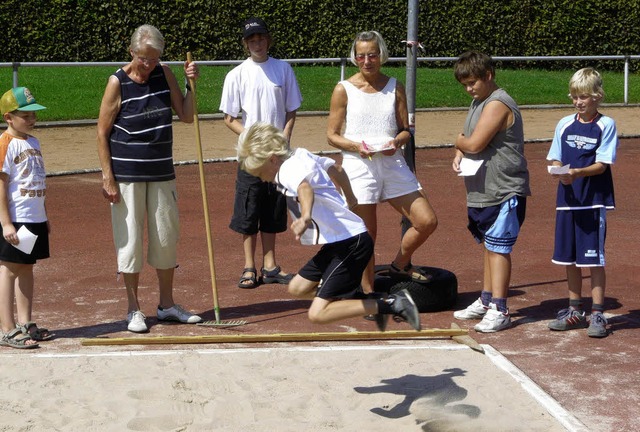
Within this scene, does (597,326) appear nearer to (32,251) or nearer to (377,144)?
(377,144)

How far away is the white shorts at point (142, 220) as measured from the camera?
816 centimetres

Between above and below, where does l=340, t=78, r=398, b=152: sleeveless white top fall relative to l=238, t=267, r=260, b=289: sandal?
above

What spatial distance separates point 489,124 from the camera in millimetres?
8023

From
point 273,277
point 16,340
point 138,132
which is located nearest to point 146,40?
point 138,132

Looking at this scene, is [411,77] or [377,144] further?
[411,77]

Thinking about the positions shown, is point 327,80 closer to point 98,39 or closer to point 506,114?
point 98,39

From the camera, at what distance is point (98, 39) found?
2447 cm

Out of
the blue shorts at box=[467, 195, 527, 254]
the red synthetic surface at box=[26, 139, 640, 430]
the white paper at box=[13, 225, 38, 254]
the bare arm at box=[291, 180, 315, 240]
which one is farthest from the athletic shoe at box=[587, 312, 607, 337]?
the white paper at box=[13, 225, 38, 254]

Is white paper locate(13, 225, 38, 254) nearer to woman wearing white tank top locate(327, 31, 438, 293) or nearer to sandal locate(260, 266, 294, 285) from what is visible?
woman wearing white tank top locate(327, 31, 438, 293)

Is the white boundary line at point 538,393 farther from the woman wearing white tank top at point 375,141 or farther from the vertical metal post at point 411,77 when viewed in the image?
the vertical metal post at point 411,77

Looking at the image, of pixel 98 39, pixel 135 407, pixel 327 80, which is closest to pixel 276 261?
pixel 135 407

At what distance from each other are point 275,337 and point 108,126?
2028 mm

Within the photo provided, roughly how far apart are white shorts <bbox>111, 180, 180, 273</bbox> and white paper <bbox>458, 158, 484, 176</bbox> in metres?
2.26

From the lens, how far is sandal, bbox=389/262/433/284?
8.57 metres
